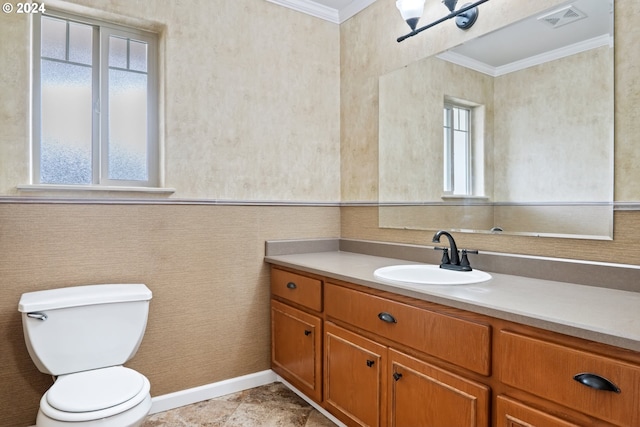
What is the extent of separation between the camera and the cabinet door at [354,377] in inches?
64.2

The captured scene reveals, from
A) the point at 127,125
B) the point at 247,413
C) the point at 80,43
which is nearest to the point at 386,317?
the point at 247,413

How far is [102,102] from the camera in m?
2.11

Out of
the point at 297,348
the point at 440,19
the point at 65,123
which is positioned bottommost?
the point at 297,348

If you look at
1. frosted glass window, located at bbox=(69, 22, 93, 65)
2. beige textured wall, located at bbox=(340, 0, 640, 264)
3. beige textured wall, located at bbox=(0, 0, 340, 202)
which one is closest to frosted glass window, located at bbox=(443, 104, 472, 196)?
beige textured wall, located at bbox=(340, 0, 640, 264)

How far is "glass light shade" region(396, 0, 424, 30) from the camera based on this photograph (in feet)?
6.84

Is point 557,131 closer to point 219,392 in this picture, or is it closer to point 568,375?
point 568,375

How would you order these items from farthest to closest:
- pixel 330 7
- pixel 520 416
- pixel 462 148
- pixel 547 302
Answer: pixel 330 7
pixel 462 148
pixel 547 302
pixel 520 416

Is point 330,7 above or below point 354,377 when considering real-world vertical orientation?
above

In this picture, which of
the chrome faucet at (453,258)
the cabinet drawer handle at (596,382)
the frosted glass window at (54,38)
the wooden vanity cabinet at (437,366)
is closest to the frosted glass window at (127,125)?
the frosted glass window at (54,38)

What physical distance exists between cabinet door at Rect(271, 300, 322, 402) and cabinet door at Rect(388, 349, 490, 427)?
0.55 meters

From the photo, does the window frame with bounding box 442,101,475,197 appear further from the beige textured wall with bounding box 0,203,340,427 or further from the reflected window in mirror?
the beige textured wall with bounding box 0,203,340,427

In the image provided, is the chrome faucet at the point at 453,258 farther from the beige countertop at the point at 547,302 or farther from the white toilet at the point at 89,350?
the white toilet at the point at 89,350

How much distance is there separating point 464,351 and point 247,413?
1.37 meters

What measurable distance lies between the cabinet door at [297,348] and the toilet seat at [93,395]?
0.81 metres
